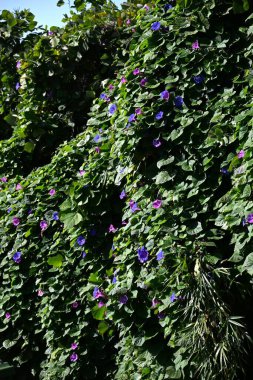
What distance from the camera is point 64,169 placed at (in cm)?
378

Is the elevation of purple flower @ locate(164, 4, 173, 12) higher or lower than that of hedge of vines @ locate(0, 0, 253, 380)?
higher

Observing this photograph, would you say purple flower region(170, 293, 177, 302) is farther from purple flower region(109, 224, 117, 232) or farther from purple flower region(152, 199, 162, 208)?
purple flower region(109, 224, 117, 232)

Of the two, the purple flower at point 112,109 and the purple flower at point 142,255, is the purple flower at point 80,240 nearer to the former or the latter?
the purple flower at point 142,255

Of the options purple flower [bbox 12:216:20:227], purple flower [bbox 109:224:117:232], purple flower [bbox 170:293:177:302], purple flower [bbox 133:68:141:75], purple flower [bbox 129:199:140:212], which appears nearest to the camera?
purple flower [bbox 170:293:177:302]

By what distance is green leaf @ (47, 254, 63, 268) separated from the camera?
3.47 m

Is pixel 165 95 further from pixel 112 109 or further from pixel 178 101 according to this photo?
pixel 112 109

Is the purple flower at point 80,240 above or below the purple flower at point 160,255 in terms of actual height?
above

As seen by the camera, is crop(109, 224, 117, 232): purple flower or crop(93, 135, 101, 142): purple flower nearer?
crop(109, 224, 117, 232): purple flower

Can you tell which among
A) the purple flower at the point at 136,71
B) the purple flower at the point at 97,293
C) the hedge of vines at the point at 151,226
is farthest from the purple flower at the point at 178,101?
the purple flower at the point at 97,293

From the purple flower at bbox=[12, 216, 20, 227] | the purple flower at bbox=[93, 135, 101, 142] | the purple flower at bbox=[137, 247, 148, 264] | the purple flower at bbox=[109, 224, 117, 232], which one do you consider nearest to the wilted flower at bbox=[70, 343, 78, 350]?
the purple flower at bbox=[109, 224, 117, 232]

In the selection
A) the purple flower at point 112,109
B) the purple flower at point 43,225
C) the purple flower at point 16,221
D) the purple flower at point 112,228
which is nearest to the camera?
the purple flower at point 112,228

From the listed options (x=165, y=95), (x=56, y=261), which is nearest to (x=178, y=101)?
(x=165, y=95)

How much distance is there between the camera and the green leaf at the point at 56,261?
347 centimetres

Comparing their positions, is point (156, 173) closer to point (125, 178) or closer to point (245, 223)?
point (125, 178)
